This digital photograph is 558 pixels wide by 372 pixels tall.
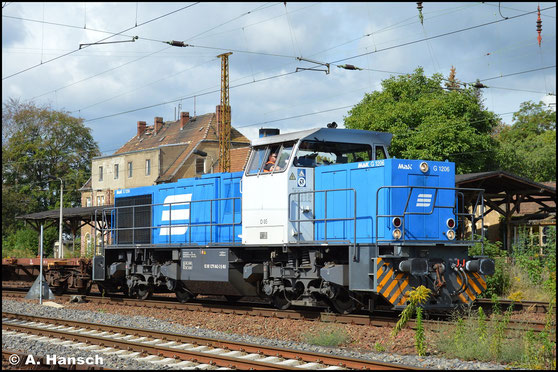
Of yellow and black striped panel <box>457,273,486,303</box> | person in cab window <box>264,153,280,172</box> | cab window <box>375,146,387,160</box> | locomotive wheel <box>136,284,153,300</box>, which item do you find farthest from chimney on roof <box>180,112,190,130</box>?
yellow and black striped panel <box>457,273,486,303</box>

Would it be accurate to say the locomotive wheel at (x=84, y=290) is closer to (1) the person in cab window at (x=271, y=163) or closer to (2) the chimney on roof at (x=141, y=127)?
(1) the person in cab window at (x=271, y=163)

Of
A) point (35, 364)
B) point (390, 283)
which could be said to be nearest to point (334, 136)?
point (390, 283)

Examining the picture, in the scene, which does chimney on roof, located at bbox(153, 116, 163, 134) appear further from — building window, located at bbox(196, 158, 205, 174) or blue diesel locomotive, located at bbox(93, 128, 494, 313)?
blue diesel locomotive, located at bbox(93, 128, 494, 313)

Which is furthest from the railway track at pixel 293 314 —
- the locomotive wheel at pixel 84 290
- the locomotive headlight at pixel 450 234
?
the locomotive headlight at pixel 450 234

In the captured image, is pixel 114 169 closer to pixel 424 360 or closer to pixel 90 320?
pixel 90 320

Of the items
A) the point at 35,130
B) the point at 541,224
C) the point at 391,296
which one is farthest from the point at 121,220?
the point at 35,130

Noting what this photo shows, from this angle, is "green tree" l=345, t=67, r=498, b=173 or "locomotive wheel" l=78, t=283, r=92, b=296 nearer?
"locomotive wheel" l=78, t=283, r=92, b=296

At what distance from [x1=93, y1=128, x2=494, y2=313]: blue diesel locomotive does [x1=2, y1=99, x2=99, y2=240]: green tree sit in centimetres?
5556

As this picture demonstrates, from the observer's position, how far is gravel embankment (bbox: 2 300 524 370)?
925cm

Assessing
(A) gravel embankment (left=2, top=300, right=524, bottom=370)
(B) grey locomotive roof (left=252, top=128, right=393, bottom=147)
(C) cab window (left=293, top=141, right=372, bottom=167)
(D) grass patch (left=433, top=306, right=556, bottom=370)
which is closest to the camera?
(D) grass patch (left=433, top=306, right=556, bottom=370)

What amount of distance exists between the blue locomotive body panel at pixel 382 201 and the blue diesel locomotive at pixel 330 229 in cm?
2

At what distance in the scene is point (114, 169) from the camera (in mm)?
61156

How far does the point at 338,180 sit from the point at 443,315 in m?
3.55

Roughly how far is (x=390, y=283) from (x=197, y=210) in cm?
653
